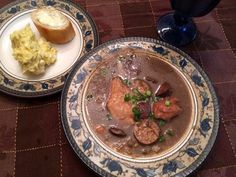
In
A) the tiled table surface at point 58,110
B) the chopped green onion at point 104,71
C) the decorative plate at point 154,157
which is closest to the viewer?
the decorative plate at point 154,157

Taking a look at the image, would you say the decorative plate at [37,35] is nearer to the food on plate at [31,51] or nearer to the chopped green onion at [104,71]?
the food on plate at [31,51]

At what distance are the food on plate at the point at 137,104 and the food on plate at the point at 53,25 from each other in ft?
0.88

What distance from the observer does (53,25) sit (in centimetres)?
150

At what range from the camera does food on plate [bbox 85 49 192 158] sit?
46.6 inches

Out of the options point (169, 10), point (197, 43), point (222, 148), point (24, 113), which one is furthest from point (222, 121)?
point (24, 113)

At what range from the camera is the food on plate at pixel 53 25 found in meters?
1.47

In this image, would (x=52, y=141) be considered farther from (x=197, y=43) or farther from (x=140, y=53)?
(x=197, y=43)

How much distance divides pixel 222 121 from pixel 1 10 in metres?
1.31

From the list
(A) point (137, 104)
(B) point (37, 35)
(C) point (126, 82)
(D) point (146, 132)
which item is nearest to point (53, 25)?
(B) point (37, 35)

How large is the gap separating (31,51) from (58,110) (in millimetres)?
320

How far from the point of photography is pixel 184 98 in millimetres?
1289

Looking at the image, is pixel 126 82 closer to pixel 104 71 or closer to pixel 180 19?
pixel 104 71

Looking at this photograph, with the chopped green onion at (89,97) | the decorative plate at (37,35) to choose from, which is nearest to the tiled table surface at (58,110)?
the decorative plate at (37,35)

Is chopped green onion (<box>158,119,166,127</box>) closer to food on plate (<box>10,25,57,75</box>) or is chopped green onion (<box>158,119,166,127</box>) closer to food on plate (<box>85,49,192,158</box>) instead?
food on plate (<box>85,49,192,158</box>)
